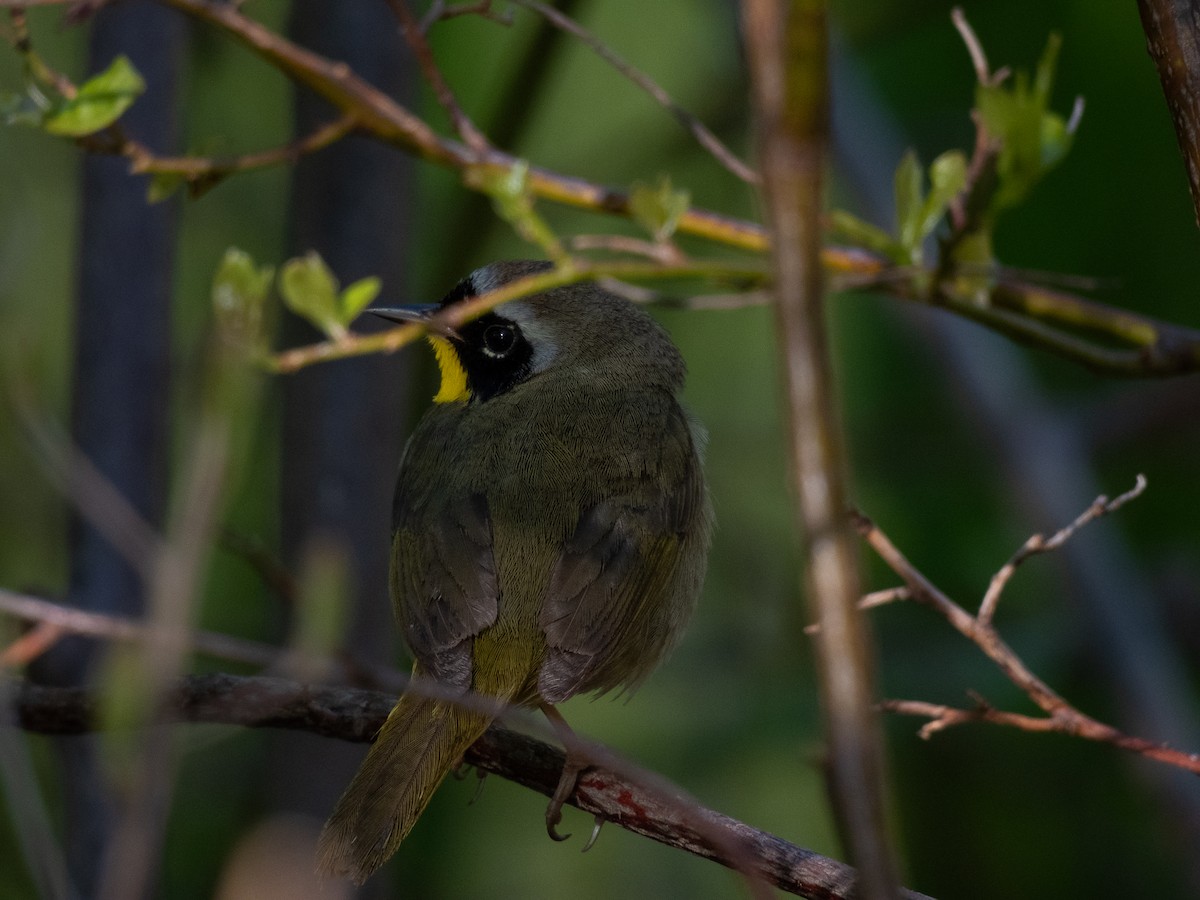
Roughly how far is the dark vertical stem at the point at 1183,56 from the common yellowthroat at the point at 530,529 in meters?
1.40

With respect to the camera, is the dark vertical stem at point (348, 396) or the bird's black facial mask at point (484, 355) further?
the bird's black facial mask at point (484, 355)

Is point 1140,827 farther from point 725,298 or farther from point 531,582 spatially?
point 725,298

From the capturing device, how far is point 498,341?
3572 mm

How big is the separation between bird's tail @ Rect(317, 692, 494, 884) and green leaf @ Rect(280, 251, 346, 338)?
2.80ft

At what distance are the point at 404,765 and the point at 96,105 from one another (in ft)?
3.97

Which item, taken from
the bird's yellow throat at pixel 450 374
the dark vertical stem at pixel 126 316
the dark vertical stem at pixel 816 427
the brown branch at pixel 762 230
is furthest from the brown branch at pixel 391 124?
the bird's yellow throat at pixel 450 374

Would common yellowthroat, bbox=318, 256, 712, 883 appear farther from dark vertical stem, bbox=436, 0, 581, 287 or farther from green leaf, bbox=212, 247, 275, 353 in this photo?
green leaf, bbox=212, 247, 275, 353

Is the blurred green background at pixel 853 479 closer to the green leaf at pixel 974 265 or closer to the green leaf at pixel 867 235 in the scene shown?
the green leaf at pixel 974 265

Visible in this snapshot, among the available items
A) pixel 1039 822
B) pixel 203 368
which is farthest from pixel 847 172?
pixel 203 368

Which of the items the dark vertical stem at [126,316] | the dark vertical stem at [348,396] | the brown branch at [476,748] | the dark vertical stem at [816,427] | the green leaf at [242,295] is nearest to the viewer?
the dark vertical stem at [816,427]

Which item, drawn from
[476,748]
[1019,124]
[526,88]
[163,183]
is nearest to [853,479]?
[526,88]

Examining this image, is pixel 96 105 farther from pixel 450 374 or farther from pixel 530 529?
pixel 450 374

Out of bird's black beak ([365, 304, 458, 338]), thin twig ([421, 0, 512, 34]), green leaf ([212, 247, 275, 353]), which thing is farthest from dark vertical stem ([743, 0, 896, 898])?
bird's black beak ([365, 304, 458, 338])

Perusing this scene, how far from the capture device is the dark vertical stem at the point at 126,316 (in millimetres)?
3129
